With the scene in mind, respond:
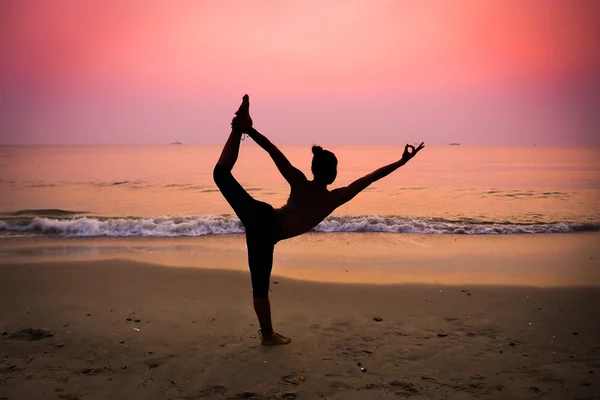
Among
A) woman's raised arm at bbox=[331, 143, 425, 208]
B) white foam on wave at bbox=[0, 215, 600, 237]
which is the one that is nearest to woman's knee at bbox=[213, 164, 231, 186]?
woman's raised arm at bbox=[331, 143, 425, 208]

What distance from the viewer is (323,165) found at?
13.9ft

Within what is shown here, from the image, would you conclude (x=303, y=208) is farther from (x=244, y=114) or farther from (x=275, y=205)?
(x=275, y=205)

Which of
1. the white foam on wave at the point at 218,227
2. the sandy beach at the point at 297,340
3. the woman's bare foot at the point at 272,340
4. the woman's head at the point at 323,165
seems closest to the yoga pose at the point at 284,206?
the woman's head at the point at 323,165

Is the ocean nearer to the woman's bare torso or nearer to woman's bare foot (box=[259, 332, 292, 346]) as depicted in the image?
woman's bare foot (box=[259, 332, 292, 346])

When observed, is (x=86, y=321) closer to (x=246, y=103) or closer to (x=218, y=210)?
(x=246, y=103)

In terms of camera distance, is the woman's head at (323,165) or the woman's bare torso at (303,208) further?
the woman's bare torso at (303,208)

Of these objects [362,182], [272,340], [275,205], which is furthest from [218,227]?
[362,182]

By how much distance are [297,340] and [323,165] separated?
2.06 m

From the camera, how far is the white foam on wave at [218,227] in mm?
13375

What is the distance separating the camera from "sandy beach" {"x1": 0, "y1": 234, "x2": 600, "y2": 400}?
3881 mm

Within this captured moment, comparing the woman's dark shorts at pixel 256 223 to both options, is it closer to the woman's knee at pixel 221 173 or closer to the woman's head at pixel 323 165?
the woman's knee at pixel 221 173

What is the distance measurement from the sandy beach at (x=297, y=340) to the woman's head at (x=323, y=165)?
1849mm

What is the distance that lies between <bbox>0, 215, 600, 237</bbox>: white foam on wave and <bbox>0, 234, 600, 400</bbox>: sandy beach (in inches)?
226

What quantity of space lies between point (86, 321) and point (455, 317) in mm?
4671
